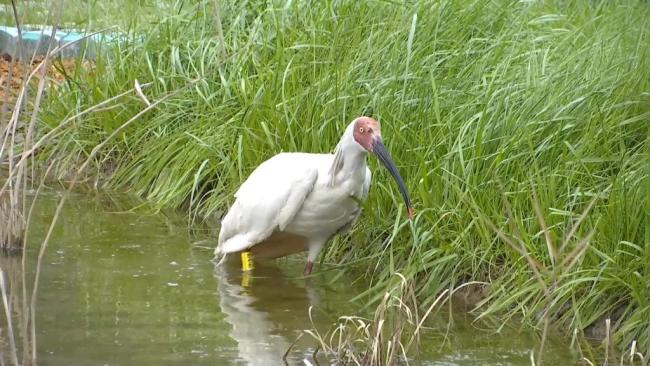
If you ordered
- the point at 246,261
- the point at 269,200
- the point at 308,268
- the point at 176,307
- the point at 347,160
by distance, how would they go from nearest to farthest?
the point at 176,307
the point at 347,160
the point at 269,200
the point at 308,268
the point at 246,261

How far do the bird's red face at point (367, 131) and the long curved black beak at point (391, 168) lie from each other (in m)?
0.02

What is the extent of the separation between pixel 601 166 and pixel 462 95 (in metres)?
1.00

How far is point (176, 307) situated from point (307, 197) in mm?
1029

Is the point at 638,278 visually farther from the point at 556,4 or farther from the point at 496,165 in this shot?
the point at 556,4

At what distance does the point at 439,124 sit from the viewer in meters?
6.78

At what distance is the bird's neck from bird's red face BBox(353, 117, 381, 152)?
0.05 metres

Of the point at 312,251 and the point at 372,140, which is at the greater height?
the point at 372,140

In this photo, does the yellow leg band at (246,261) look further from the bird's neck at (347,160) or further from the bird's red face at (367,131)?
the bird's red face at (367,131)

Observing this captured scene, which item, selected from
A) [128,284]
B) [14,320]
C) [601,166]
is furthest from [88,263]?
[601,166]

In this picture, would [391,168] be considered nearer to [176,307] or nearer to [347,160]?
[347,160]

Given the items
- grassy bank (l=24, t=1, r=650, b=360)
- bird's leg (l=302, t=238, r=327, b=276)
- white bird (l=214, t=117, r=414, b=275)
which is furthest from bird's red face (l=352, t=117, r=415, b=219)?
bird's leg (l=302, t=238, r=327, b=276)

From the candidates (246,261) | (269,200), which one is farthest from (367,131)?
(246,261)

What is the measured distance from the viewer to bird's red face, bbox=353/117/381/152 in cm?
639

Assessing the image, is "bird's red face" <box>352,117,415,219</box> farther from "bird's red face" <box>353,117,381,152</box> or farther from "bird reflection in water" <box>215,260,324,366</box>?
"bird reflection in water" <box>215,260,324,366</box>
